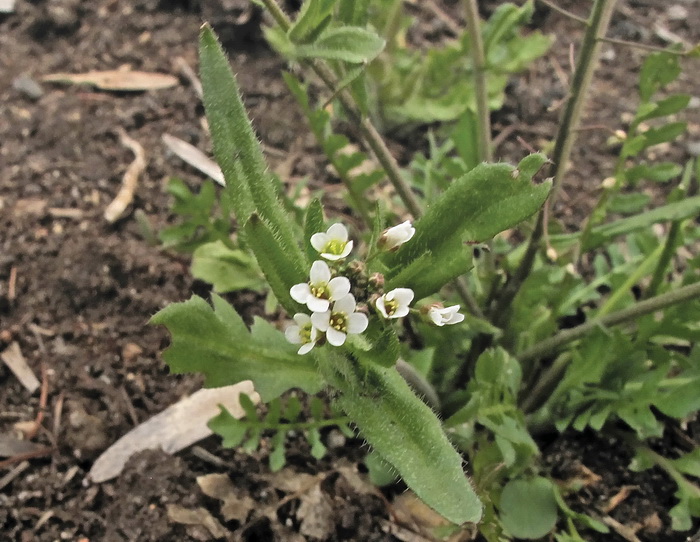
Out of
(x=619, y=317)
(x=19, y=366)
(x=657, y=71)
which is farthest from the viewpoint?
(x=19, y=366)

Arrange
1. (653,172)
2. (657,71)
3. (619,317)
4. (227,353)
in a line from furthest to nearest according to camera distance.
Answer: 1. (653,172)
2. (657,71)
3. (619,317)
4. (227,353)

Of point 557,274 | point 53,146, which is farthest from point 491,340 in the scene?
point 53,146

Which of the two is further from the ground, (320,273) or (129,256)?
(320,273)

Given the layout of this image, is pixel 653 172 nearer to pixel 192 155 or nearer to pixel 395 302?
pixel 395 302

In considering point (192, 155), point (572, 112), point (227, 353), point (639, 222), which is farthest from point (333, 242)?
point (192, 155)

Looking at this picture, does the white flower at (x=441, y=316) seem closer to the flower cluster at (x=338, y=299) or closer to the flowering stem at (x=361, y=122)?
the flower cluster at (x=338, y=299)

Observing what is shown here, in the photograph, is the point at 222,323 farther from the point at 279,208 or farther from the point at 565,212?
the point at 565,212
